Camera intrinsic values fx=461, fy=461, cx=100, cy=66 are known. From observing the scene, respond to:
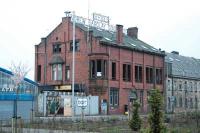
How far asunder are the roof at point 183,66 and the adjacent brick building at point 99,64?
8.97 meters

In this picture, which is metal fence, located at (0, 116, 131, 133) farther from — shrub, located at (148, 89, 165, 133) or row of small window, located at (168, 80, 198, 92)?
row of small window, located at (168, 80, 198, 92)

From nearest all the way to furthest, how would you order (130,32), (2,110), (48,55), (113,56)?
(2,110) → (113,56) → (48,55) → (130,32)

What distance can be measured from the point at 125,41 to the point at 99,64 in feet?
35.1

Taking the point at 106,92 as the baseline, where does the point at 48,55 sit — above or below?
above

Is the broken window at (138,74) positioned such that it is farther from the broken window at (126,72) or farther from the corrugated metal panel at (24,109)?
the corrugated metal panel at (24,109)

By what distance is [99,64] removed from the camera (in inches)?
2808

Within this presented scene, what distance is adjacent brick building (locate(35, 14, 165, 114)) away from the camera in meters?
71.4

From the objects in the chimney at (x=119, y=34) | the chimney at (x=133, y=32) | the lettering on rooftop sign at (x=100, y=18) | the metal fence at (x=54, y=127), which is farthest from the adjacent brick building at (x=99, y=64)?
the metal fence at (x=54, y=127)

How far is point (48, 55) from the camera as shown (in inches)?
3095

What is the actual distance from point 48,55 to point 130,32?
1921cm

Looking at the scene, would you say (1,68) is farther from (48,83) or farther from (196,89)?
(196,89)

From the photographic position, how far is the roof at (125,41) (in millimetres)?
73375

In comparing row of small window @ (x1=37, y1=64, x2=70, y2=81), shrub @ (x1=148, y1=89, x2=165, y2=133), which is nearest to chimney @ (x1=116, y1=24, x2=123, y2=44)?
row of small window @ (x1=37, y1=64, x2=70, y2=81)

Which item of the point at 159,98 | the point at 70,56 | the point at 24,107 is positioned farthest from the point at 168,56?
the point at 159,98
